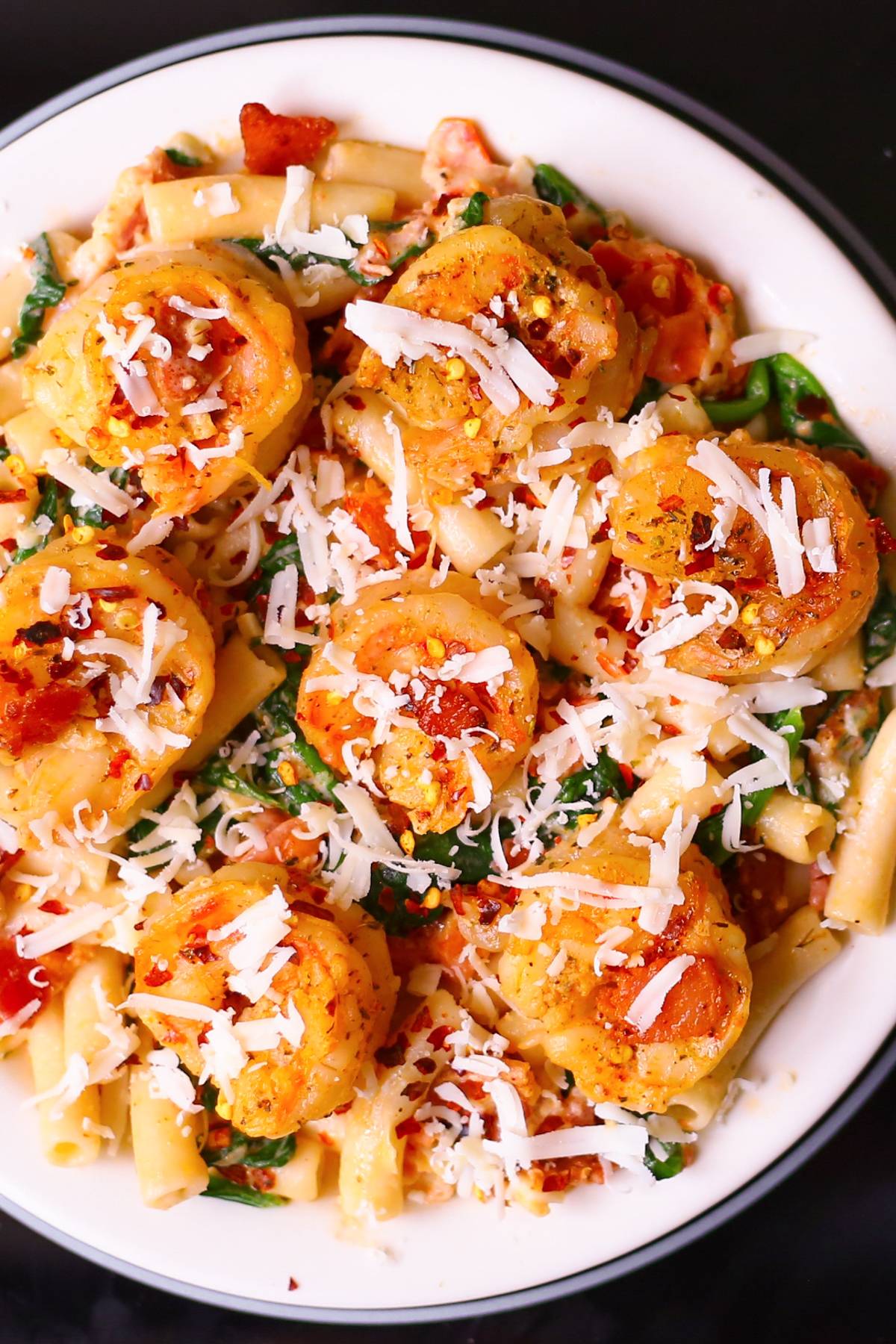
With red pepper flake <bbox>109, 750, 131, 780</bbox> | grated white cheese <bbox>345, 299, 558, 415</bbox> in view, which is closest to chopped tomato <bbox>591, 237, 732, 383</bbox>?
grated white cheese <bbox>345, 299, 558, 415</bbox>

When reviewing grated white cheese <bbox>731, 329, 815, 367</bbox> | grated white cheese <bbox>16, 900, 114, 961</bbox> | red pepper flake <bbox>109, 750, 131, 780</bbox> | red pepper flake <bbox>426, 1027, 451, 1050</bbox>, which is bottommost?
red pepper flake <bbox>426, 1027, 451, 1050</bbox>

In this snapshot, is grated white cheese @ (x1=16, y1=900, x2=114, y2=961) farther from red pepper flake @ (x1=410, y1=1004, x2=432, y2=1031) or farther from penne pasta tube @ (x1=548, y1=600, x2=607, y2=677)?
penne pasta tube @ (x1=548, y1=600, x2=607, y2=677)

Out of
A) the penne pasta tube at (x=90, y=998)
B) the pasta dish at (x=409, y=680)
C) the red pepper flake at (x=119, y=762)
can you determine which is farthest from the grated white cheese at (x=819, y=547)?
the penne pasta tube at (x=90, y=998)

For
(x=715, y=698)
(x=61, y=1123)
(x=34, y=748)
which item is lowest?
(x=61, y=1123)

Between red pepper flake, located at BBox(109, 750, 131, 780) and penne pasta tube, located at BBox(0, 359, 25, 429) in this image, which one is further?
penne pasta tube, located at BBox(0, 359, 25, 429)

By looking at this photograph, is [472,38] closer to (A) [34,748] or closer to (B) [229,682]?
(B) [229,682]

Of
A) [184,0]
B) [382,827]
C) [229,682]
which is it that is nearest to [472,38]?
[184,0]
